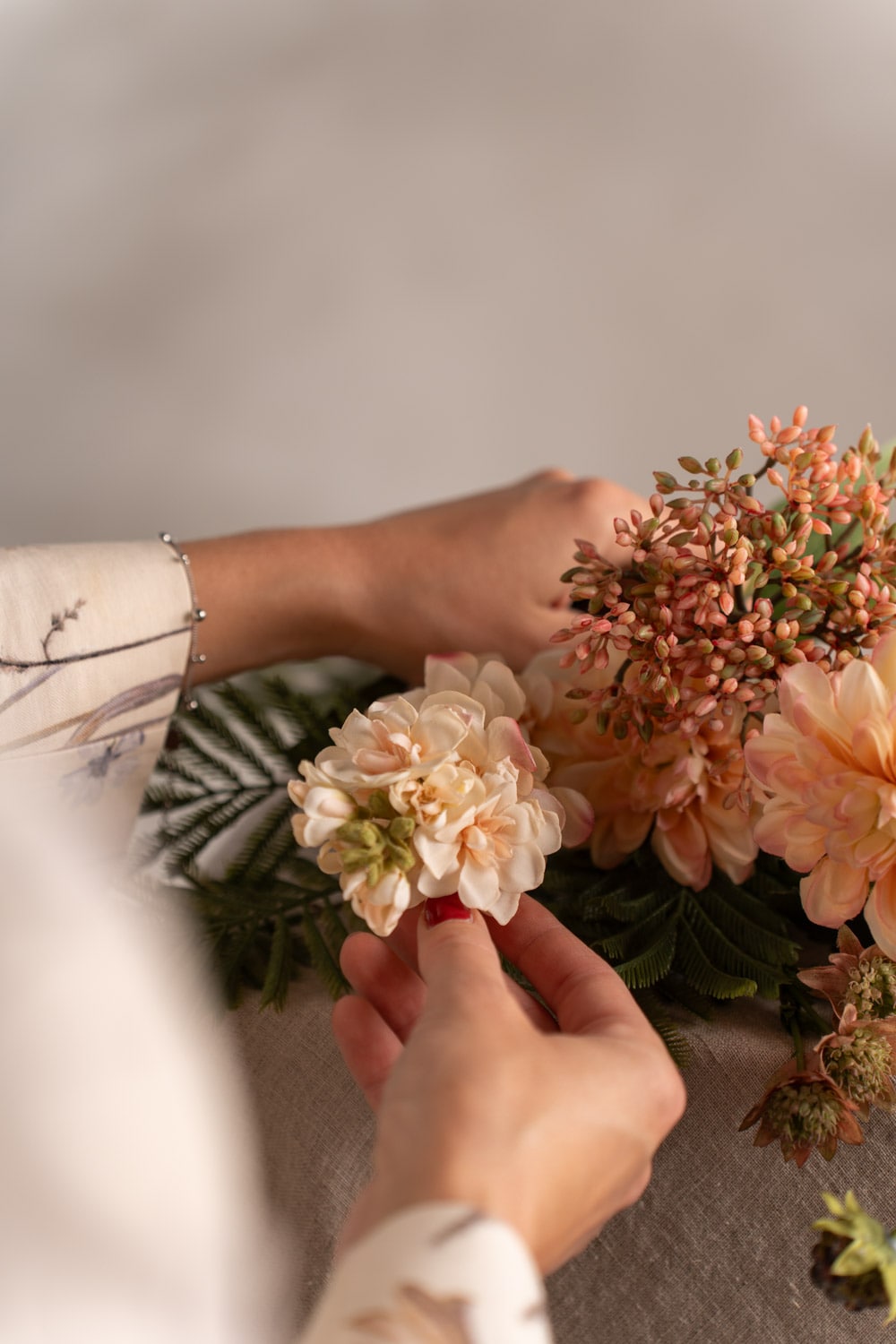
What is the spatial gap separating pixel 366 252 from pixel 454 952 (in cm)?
86

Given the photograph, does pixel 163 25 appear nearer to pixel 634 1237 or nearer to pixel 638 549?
pixel 638 549

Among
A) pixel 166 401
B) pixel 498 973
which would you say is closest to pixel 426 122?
pixel 166 401

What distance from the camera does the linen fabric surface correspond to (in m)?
0.28

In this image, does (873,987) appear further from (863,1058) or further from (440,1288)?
(440,1288)

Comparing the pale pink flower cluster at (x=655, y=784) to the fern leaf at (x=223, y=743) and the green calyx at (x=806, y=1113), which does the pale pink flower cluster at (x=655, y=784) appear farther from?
the fern leaf at (x=223, y=743)

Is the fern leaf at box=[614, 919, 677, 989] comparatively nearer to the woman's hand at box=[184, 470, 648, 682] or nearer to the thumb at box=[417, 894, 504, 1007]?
the thumb at box=[417, 894, 504, 1007]

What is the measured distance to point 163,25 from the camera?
3.44ft

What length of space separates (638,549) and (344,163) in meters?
0.81

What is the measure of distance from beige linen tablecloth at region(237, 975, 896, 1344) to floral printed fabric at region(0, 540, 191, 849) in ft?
0.66

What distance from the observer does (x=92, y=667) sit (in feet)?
1.80

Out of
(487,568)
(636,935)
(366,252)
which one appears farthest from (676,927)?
(366,252)

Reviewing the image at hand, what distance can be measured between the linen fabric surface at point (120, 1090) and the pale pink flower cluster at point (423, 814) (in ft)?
0.34

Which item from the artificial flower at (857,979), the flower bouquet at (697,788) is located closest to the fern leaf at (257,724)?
the flower bouquet at (697,788)

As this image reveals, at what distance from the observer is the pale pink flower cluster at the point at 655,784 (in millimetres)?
430
